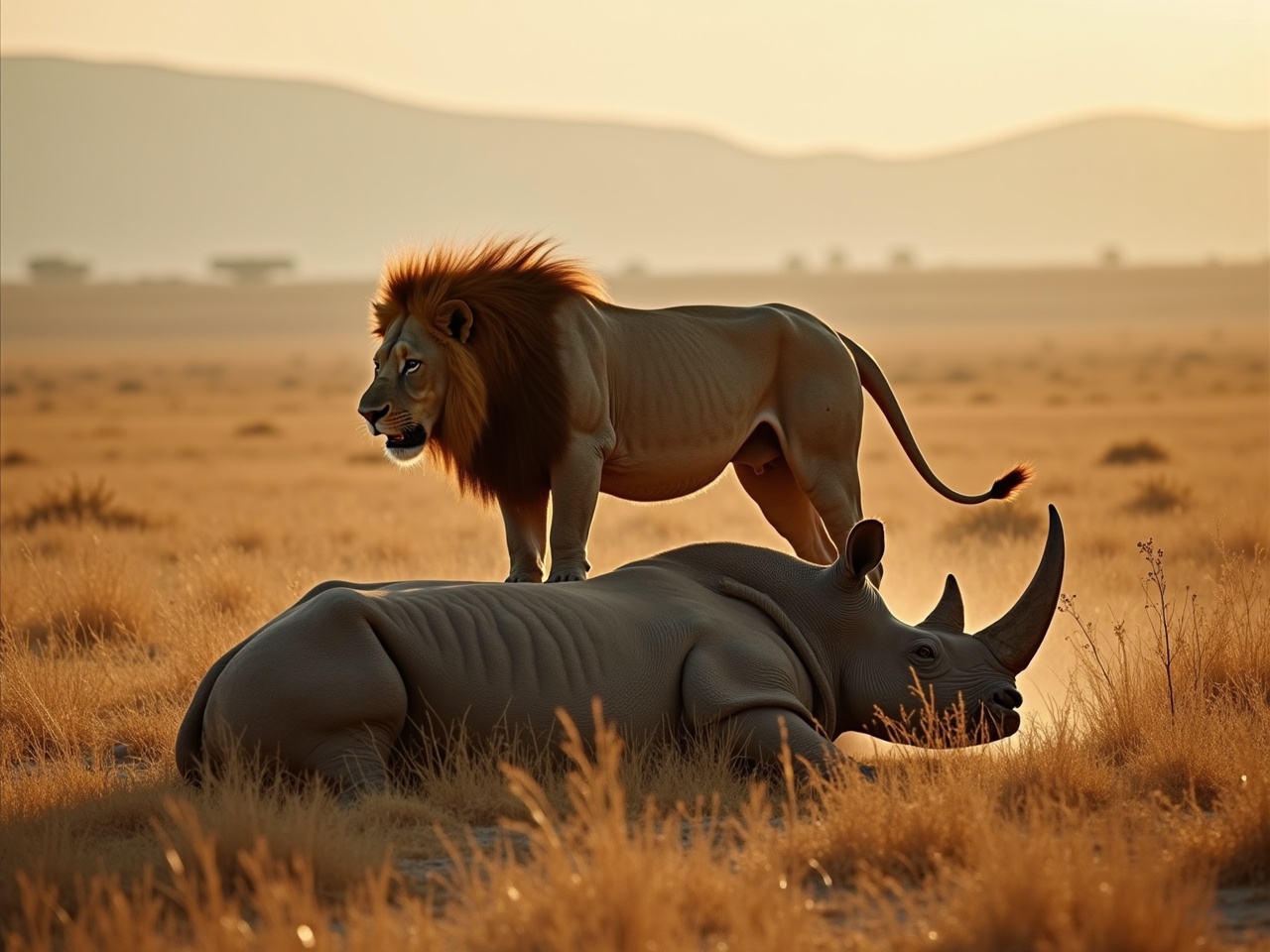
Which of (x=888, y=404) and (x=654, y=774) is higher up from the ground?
(x=888, y=404)

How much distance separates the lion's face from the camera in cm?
818

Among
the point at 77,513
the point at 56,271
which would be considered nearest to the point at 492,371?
the point at 77,513

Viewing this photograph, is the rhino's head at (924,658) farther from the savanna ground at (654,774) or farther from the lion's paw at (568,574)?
the lion's paw at (568,574)

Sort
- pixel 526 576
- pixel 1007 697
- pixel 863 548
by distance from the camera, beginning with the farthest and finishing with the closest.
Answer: pixel 526 576 < pixel 863 548 < pixel 1007 697

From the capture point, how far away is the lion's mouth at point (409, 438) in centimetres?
827

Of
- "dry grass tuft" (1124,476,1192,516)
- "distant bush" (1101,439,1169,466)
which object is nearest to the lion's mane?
"dry grass tuft" (1124,476,1192,516)

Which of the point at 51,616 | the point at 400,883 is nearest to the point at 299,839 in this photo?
the point at 400,883

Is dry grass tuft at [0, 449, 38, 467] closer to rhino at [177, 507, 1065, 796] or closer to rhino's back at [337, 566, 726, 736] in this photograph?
rhino at [177, 507, 1065, 796]

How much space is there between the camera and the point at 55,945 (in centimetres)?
482

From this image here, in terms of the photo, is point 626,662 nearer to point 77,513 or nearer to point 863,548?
point 863,548

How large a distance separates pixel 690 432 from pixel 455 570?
435 centimetres

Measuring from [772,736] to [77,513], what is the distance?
12.3 m

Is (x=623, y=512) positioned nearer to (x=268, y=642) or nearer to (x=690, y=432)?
(x=690, y=432)

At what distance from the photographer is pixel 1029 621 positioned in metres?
6.95
